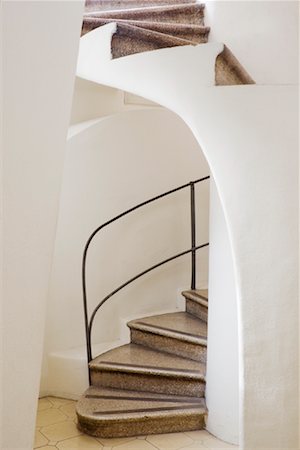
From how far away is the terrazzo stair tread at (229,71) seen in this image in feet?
7.06

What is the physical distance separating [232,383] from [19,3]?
108 inches

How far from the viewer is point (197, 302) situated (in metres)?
4.39

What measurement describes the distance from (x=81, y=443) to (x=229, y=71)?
257 cm

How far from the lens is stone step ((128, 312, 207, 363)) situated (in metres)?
3.88

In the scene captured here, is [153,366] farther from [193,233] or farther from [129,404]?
[193,233]

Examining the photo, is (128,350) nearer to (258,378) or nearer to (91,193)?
(91,193)

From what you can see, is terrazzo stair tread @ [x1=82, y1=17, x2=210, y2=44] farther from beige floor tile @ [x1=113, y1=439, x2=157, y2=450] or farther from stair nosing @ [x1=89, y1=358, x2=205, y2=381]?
beige floor tile @ [x1=113, y1=439, x2=157, y2=450]

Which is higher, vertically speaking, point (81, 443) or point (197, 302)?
point (197, 302)

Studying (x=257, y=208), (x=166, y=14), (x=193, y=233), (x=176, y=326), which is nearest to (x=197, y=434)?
(x=176, y=326)

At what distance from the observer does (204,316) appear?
14.0 ft

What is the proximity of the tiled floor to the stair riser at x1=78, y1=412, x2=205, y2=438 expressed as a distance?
35 mm

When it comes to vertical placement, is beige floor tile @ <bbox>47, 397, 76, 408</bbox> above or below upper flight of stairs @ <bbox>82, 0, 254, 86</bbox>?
below

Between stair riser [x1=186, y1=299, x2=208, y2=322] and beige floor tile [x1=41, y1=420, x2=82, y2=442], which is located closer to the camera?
beige floor tile [x1=41, y1=420, x2=82, y2=442]

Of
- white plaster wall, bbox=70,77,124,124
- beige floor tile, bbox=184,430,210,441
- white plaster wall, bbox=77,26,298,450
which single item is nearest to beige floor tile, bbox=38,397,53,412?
beige floor tile, bbox=184,430,210,441
